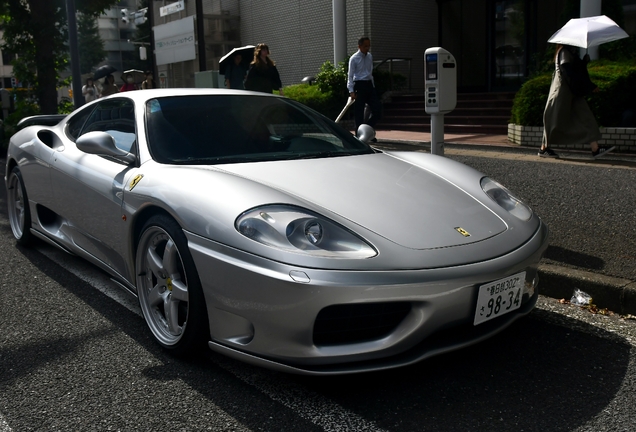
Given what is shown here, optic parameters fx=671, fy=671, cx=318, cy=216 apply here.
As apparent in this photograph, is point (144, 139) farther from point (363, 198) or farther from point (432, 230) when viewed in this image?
point (432, 230)

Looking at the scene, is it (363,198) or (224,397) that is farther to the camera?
(363,198)

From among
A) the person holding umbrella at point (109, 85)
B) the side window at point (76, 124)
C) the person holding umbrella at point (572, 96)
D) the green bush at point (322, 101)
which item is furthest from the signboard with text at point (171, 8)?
the side window at point (76, 124)

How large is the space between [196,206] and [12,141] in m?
3.22

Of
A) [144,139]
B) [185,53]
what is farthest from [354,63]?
[185,53]

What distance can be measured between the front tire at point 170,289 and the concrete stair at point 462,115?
33.0ft

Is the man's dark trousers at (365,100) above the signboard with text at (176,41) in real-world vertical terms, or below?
below

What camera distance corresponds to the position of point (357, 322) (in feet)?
8.67

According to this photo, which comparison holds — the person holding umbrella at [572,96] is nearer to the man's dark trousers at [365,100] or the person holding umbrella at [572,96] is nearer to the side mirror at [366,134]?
the man's dark trousers at [365,100]

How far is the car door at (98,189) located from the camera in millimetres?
3623

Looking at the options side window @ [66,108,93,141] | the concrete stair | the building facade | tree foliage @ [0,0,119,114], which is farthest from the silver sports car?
tree foliage @ [0,0,119,114]

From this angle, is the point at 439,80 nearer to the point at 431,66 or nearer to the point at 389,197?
the point at 431,66

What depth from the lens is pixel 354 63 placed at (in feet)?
35.1

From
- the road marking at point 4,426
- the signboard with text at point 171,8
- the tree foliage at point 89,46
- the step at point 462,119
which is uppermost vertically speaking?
the tree foliage at point 89,46

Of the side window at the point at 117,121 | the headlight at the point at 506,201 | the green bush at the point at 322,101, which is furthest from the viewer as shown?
the green bush at the point at 322,101
